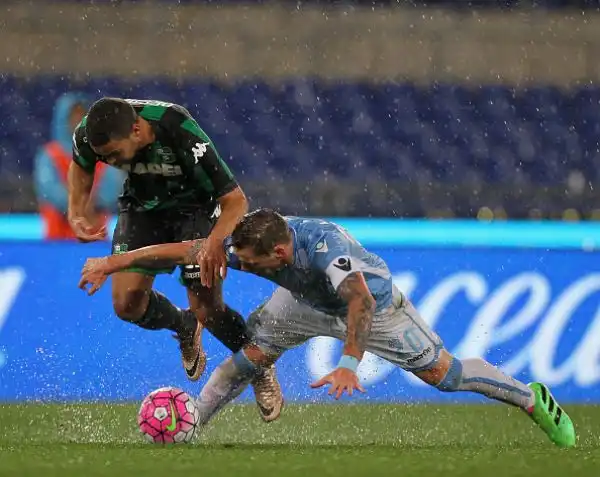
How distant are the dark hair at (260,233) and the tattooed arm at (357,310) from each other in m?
0.35

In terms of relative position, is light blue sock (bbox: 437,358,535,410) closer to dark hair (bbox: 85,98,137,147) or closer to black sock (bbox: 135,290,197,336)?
black sock (bbox: 135,290,197,336)

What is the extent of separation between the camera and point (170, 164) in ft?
19.5

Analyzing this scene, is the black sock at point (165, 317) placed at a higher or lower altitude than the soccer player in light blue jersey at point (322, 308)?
lower

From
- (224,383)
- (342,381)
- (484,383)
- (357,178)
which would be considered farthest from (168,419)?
(357,178)

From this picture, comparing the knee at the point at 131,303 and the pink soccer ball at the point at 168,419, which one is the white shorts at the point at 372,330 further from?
the knee at the point at 131,303

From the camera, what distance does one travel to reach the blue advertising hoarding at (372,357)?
8.31 meters

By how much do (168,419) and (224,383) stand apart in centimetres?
38

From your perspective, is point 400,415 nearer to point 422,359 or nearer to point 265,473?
point 422,359

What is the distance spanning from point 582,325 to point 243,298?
220 centimetres

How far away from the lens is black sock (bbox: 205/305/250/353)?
6430 millimetres

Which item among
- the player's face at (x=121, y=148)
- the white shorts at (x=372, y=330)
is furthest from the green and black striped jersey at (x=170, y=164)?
the white shorts at (x=372, y=330)

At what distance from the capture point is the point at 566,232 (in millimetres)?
8953

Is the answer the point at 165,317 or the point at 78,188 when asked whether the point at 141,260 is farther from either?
the point at 165,317

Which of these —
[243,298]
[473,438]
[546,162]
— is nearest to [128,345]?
[243,298]
